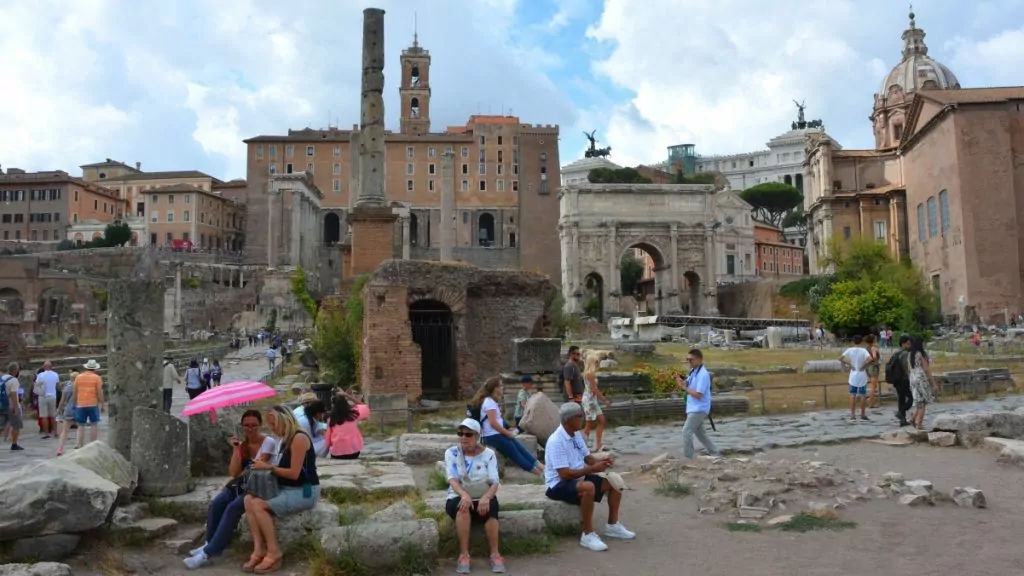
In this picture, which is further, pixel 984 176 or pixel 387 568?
pixel 984 176

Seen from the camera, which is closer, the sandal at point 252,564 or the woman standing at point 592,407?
the sandal at point 252,564

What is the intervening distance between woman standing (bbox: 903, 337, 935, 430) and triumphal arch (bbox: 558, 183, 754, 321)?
4436 cm

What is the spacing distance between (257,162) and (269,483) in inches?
3062

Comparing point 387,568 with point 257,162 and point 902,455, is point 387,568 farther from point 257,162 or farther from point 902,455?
point 257,162

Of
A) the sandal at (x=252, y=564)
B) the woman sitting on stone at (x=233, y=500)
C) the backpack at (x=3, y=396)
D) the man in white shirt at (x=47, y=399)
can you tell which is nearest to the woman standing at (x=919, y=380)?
the woman sitting on stone at (x=233, y=500)

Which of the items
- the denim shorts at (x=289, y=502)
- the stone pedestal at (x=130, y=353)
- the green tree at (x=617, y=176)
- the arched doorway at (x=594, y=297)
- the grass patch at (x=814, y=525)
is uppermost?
the green tree at (x=617, y=176)

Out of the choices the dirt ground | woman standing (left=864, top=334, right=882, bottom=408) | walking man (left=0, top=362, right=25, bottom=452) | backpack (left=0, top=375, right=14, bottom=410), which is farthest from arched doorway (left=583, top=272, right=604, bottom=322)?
the dirt ground

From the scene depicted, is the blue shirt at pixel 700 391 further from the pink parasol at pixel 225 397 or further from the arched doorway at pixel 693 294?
the arched doorway at pixel 693 294

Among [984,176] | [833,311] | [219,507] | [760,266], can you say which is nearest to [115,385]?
[219,507]

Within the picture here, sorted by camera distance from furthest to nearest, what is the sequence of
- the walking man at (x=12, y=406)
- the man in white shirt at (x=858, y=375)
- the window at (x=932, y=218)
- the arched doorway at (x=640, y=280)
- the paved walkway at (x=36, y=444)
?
the arched doorway at (x=640, y=280)
the window at (x=932, y=218)
the man in white shirt at (x=858, y=375)
the walking man at (x=12, y=406)
the paved walkway at (x=36, y=444)

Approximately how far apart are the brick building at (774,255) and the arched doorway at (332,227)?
40458 mm

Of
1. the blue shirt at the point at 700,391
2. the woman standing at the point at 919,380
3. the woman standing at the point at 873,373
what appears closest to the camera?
the blue shirt at the point at 700,391

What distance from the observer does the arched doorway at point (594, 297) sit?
183 ft

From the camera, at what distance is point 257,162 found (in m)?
78.1
